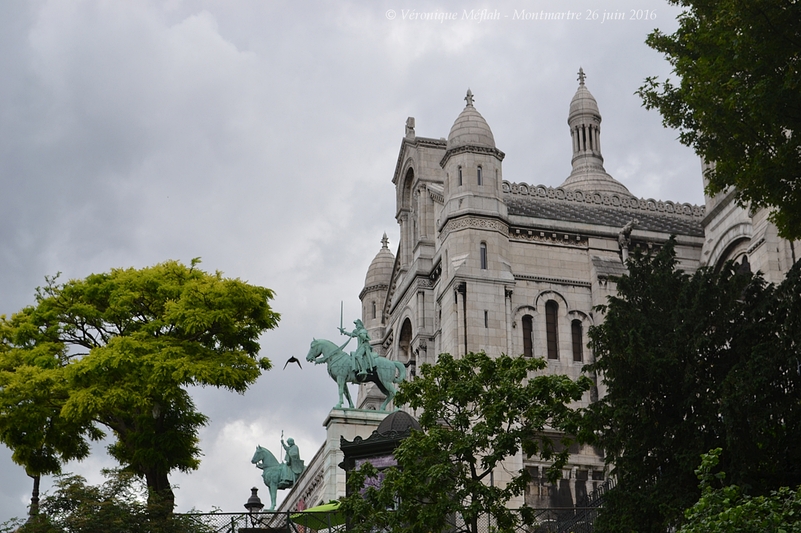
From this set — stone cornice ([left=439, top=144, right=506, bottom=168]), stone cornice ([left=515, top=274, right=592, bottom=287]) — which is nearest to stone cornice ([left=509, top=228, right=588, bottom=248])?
stone cornice ([left=515, top=274, right=592, bottom=287])

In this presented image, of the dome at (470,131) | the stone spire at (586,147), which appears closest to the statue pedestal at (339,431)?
the dome at (470,131)

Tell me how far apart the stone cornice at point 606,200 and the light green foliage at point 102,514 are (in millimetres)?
26459

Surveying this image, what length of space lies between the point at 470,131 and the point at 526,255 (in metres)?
6.19

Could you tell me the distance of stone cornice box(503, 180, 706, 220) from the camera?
175 ft

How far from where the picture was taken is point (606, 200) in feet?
179

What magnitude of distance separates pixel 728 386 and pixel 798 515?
4.78 meters

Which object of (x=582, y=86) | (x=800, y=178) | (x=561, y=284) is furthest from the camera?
(x=582, y=86)

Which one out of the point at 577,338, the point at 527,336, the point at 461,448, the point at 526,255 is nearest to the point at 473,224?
the point at 526,255

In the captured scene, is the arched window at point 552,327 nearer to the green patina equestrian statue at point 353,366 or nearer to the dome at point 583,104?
the green patina equestrian statue at point 353,366

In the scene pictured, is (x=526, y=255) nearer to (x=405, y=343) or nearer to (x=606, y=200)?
(x=606, y=200)

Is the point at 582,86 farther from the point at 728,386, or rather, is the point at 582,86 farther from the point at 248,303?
the point at 728,386

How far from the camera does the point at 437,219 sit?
5653 cm

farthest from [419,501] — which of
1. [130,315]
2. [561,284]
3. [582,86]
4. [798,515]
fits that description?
[582,86]

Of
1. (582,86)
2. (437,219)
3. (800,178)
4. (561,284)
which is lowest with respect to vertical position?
(800,178)
